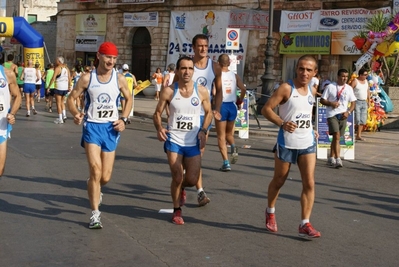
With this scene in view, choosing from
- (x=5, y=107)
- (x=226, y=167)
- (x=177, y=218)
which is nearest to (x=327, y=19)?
(x=226, y=167)

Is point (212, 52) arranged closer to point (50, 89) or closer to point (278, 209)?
point (50, 89)

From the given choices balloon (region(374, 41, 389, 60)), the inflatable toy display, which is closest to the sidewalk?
balloon (region(374, 41, 389, 60))

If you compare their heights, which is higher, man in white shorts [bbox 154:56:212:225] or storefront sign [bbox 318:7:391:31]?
storefront sign [bbox 318:7:391:31]

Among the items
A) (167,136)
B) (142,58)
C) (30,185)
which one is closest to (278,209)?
(167,136)

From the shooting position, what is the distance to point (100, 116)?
754cm

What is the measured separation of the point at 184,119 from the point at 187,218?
1.07 metres

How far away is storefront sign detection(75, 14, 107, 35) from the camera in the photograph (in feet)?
133

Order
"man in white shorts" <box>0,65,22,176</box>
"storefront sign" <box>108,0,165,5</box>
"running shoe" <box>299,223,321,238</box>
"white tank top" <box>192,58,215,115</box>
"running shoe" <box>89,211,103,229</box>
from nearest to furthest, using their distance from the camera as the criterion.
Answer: "running shoe" <box>299,223,321,238</box> < "running shoe" <box>89,211,103,229</box> < "man in white shorts" <box>0,65,22,176</box> < "white tank top" <box>192,58,215,115</box> < "storefront sign" <box>108,0,165,5</box>

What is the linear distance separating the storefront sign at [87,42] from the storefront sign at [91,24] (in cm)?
27

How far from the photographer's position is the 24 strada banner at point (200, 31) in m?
33.7

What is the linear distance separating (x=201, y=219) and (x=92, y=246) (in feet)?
5.39

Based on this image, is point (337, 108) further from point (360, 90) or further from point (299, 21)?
point (299, 21)

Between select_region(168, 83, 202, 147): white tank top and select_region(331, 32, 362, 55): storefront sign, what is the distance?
2247cm

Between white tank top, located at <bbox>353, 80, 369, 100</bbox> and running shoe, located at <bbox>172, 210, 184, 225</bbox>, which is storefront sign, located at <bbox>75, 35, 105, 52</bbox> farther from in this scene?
running shoe, located at <bbox>172, 210, 184, 225</bbox>
